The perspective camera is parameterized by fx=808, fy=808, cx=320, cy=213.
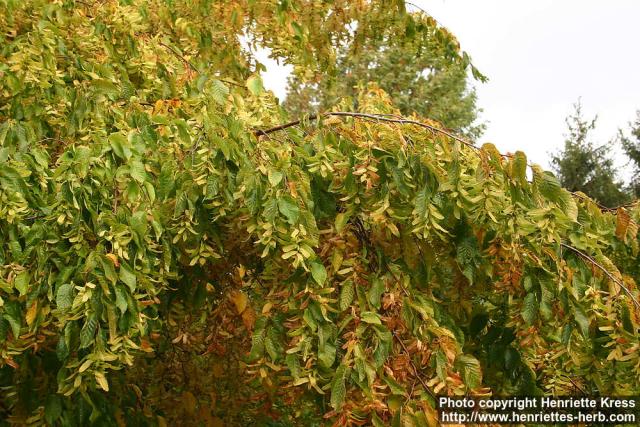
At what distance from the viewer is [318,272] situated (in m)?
2.38

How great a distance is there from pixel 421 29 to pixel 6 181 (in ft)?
9.32

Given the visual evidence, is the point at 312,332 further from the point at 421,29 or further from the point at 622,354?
the point at 421,29

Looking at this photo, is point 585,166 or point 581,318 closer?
point 581,318

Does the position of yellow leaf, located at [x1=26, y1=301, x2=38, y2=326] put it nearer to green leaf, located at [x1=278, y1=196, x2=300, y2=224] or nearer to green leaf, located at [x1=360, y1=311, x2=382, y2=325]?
green leaf, located at [x1=278, y1=196, x2=300, y2=224]

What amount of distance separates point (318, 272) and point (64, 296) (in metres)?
0.72

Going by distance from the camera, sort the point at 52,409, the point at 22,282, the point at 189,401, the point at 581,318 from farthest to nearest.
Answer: the point at 189,401
the point at 52,409
the point at 581,318
the point at 22,282

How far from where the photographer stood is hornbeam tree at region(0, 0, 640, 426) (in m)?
2.35

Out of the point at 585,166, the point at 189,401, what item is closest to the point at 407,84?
the point at 585,166

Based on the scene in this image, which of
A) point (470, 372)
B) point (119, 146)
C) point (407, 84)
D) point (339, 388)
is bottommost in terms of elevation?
point (339, 388)

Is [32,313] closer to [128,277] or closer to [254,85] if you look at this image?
[128,277]

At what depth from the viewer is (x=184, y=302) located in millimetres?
2891

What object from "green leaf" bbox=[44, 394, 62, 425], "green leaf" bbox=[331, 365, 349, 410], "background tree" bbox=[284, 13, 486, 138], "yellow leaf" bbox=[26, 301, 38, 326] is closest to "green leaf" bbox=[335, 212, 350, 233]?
"green leaf" bbox=[331, 365, 349, 410]

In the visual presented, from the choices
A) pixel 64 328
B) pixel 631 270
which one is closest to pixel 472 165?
pixel 64 328

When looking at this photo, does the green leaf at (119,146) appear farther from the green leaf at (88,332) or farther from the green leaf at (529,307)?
the green leaf at (529,307)
